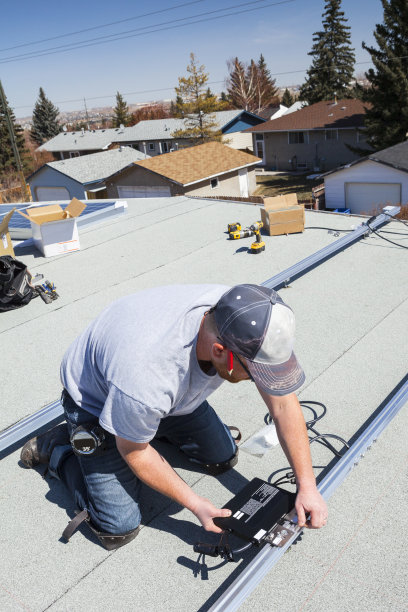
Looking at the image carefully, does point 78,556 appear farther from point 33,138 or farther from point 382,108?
point 33,138

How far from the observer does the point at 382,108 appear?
2325cm

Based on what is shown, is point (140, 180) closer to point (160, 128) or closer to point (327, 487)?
point (160, 128)

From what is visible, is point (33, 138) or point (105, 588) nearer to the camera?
point (105, 588)

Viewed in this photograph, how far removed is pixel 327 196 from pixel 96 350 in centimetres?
1898

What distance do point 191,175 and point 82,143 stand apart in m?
23.8

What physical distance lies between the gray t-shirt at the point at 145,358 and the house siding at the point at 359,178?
1710cm

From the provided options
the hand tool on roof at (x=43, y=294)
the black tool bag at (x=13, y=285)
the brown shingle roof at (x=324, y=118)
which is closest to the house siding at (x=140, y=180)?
the brown shingle roof at (x=324, y=118)

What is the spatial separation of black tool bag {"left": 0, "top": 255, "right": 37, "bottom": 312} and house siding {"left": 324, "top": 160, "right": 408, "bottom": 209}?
15481mm

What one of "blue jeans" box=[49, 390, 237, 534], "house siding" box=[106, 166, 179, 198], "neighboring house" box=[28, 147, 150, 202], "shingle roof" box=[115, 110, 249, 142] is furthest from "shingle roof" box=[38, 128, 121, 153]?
"blue jeans" box=[49, 390, 237, 534]

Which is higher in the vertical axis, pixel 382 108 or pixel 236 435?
pixel 382 108

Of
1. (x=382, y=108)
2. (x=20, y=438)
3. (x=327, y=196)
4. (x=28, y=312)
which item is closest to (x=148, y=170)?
(x=327, y=196)

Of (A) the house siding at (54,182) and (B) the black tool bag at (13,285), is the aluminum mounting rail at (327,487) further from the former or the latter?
(A) the house siding at (54,182)

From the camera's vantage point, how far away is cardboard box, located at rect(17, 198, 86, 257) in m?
6.12

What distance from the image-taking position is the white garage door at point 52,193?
88.5ft
